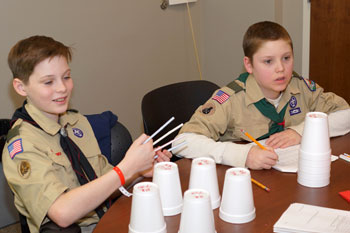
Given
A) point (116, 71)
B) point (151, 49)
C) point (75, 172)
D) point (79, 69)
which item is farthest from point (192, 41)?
point (75, 172)

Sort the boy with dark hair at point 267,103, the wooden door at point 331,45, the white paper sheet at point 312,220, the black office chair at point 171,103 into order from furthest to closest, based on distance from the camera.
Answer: the wooden door at point 331,45 → the black office chair at point 171,103 → the boy with dark hair at point 267,103 → the white paper sheet at point 312,220

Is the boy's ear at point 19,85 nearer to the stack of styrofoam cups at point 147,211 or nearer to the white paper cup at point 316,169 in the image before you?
the stack of styrofoam cups at point 147,211

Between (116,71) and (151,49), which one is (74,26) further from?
(151,49)

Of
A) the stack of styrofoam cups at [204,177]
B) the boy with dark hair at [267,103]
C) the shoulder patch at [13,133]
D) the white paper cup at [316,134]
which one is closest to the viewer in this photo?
the stack of styrofoam cups at [204,177]

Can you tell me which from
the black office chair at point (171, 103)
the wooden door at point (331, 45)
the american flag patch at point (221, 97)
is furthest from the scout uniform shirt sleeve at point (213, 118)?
the wooden door at point (331, 45)

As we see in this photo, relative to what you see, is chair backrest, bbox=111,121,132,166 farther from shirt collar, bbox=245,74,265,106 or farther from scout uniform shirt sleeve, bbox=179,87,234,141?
shirt collar, bbox=245,74,265,106

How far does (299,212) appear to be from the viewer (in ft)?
4.27

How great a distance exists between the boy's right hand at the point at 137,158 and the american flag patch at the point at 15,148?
1.12ft

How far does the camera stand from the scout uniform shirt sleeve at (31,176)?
4.79 ft

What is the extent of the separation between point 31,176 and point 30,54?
456 mm

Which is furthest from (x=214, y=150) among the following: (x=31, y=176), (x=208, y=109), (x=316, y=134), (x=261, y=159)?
(x=31, y=176)

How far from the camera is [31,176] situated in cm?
150

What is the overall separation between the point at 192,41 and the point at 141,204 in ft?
9.65

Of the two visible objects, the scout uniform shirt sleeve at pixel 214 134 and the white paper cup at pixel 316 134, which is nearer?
the white paper cup at pixel 316 134
